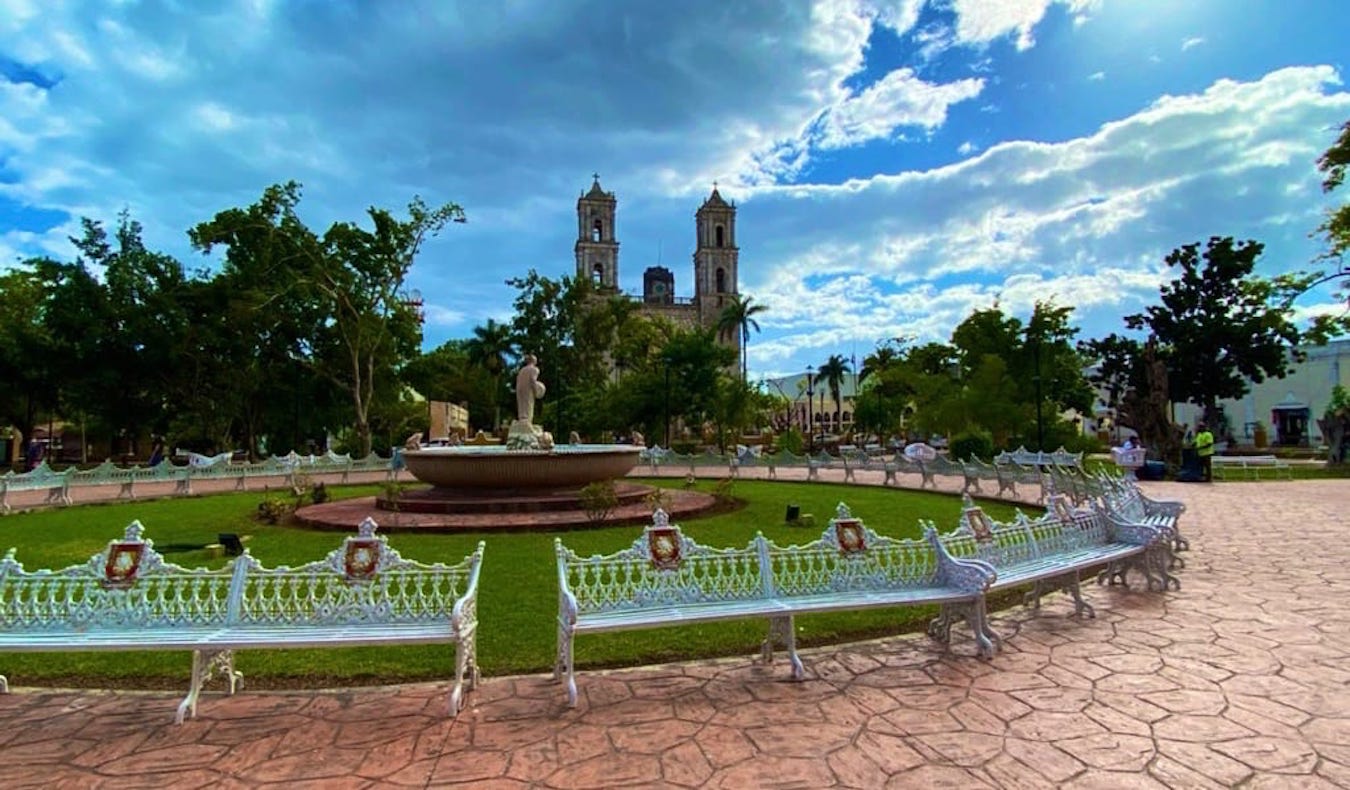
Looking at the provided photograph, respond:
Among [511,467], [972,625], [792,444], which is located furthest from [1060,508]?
[792,444]

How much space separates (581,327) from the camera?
162 ft

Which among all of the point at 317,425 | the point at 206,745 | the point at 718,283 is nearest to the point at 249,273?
the point at 317,425

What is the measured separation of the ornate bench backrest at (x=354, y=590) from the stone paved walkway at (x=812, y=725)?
0.46 metres

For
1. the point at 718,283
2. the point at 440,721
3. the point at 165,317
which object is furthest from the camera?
the point at 718,283

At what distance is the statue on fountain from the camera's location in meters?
13.9

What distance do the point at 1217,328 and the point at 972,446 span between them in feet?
50.6

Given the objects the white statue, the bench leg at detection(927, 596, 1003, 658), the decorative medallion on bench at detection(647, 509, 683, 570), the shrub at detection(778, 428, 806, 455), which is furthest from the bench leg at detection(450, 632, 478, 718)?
the shrub at detection(778, 428, 806, 455)

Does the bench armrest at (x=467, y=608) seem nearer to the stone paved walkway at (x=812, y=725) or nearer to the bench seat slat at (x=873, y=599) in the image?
the stone paved walkway at (x=812, y=725)

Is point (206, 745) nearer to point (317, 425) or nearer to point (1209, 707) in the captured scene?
point (1209, 707)

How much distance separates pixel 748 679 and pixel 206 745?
2.94m

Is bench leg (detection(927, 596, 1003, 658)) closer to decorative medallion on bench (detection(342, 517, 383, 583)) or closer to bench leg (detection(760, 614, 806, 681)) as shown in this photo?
bench leg (detection(760, 614, 806, 681))

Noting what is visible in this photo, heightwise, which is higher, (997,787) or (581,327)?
(581,327)

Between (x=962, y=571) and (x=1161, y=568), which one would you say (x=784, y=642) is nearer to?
(x=962, y=571)

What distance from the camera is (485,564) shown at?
26.7ft
